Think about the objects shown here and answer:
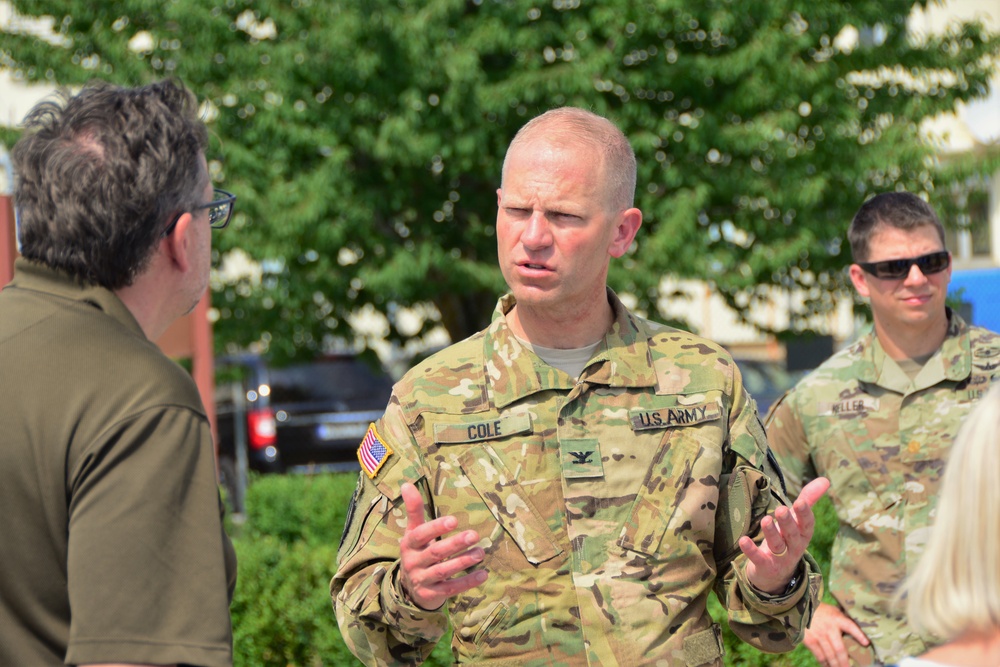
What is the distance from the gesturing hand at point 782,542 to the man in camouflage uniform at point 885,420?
123cm

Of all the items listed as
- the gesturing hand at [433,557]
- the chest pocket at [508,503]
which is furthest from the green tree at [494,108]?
the gesturing hand at [433,557]

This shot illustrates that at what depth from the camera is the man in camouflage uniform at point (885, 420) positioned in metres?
3.49

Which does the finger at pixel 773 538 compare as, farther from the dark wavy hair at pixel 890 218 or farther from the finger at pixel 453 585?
the dark wavy hair at pixel 890 218

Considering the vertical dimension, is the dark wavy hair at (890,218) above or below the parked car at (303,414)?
above

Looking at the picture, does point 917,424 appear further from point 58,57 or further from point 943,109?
point 58,57

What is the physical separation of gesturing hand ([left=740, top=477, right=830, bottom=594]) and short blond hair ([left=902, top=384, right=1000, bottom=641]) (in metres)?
0.70

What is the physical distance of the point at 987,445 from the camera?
147 centimetres

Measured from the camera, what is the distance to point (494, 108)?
8.49m

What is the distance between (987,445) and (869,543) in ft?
7.24

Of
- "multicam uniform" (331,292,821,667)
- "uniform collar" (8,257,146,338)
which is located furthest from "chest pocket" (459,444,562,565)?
"uniform collar" (8,257,146,338)

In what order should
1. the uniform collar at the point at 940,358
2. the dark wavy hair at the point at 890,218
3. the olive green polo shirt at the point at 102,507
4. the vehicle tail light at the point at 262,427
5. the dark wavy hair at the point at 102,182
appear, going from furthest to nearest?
1. the vehicle tail light at the point at 262,427
2. the dark wavy hair at the point at 890,218
3. the uniform collar at the point at 940,358
4. the dark wavy hair at the point at 102,182
5. the olive green polo shirt at the point at 102,507

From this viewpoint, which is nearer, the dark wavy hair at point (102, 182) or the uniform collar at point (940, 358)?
the dark wavy hair at point (102, 182)

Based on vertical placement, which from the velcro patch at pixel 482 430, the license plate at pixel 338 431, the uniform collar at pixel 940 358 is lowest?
the license plate at pixel 338 431

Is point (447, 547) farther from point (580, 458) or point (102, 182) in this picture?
point (102, 182)
